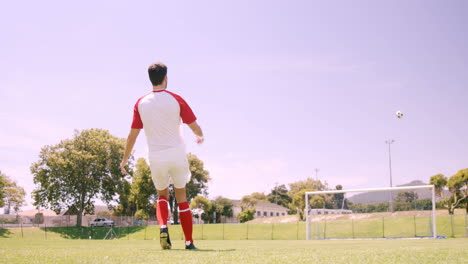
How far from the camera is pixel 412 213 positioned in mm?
28328

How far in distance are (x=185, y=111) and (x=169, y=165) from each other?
68cm

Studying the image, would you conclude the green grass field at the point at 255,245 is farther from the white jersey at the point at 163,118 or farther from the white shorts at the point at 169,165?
the white jersey at the point at 163,118

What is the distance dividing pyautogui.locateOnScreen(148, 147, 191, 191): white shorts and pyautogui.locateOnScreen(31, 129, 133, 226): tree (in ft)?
150

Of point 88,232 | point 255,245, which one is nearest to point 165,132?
point 255,245

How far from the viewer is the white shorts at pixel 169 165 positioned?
5.22 meters

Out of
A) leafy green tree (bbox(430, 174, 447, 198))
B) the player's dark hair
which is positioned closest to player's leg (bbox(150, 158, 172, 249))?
the player's dark hair

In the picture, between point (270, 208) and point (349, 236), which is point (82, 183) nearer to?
point (349, 236)

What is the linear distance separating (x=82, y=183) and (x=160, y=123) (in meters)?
47.3

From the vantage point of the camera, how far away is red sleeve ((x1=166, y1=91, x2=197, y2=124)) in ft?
17.4

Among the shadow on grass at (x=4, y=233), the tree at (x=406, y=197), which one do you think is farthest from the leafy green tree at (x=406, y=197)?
the shadow on grass at (x=4, y=233)

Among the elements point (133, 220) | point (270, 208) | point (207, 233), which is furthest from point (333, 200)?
point (270, 208)

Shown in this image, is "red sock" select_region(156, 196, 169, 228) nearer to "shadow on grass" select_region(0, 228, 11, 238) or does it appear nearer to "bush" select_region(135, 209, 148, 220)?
"shadow on grass" select_region(0, 228, 11, 238)

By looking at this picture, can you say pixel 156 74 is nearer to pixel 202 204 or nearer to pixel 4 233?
pixel 4 233

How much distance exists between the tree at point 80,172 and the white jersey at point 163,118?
1800 inches
